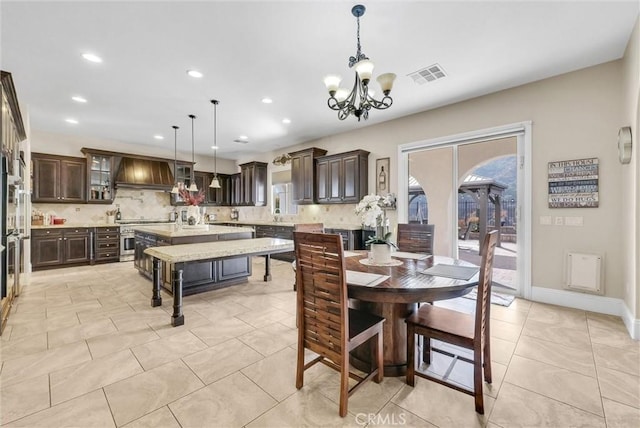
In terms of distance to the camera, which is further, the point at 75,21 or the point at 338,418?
the point at 75,21

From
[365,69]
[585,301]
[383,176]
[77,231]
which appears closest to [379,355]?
[365,69]

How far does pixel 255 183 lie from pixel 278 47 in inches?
206

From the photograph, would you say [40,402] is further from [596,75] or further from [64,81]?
[596,75]

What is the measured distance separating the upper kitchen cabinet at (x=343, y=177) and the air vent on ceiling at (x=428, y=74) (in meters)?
1.95

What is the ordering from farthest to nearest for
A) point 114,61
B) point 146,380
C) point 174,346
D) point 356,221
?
point 356,221
point 114,61
point 174,346
point 146,380

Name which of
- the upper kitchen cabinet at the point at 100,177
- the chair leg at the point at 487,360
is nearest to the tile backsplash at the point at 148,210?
the upper kitchen cabinet at the point at 100,177

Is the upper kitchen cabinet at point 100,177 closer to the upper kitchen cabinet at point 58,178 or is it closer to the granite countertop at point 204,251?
the upper kitchen cabinet at point 58,178

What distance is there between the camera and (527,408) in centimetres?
170

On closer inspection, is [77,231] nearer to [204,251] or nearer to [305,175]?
[204,251]

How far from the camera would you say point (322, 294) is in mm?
1691

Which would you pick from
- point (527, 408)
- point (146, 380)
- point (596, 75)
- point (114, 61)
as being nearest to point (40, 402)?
point (146, 380)

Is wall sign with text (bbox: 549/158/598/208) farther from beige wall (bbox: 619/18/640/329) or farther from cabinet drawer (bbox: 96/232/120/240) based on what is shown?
cabinet drawer (bbox: 96/232/120/240)

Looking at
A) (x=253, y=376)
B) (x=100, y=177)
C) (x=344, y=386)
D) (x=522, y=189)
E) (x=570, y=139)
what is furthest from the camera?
(x=100, y=177)

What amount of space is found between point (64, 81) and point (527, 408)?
19.0 feet
